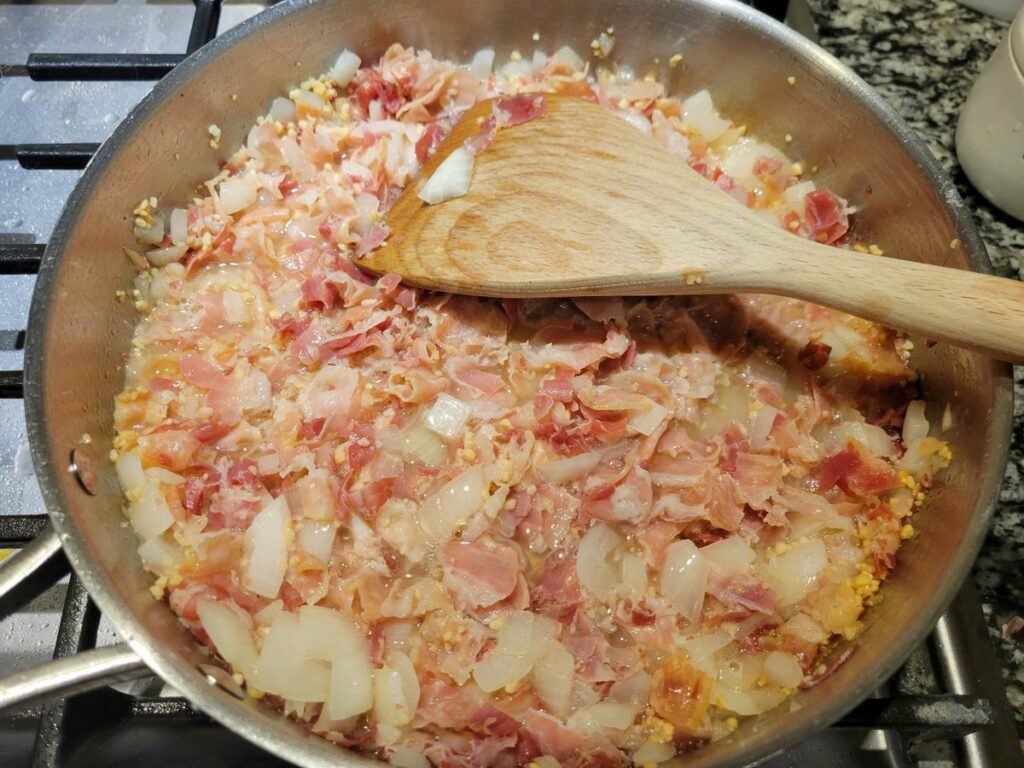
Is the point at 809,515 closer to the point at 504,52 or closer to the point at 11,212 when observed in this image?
the point at 504,52

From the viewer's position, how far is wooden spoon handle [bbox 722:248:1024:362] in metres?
1.42

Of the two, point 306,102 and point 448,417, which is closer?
point 448,417

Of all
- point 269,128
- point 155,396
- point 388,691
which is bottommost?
point 388,691

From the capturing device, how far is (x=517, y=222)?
6.28ft

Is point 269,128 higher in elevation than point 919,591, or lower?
higher

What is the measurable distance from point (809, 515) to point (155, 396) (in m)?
1.61

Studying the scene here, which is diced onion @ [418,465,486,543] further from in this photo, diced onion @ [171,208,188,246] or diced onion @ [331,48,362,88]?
diced onion @ [331,48,362,88]

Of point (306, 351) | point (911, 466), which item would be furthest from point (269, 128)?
point (911, 466)

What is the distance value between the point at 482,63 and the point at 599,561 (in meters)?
1.59

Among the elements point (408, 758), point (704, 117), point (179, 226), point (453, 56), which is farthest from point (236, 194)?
point (408, 758)

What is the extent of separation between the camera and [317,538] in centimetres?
170

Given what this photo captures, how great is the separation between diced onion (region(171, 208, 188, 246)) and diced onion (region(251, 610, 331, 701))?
3.65 feet

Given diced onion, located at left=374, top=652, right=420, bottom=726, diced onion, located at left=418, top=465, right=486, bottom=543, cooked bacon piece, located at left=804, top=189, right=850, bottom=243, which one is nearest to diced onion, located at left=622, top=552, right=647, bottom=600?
diced onion, located at left=418, top=465, right=486, bottom=543

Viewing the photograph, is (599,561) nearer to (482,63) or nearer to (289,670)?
(289,670)
